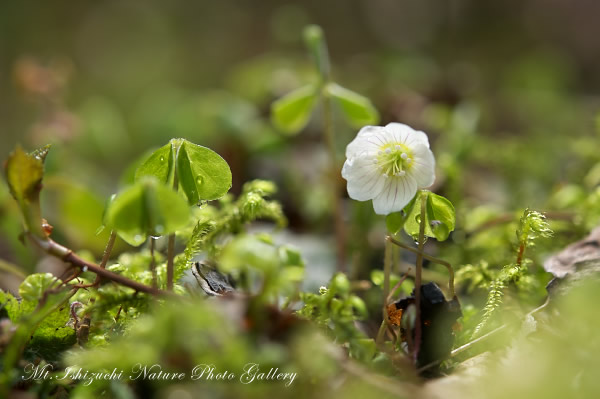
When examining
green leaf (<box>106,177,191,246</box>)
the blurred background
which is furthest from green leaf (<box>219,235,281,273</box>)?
the blurred background

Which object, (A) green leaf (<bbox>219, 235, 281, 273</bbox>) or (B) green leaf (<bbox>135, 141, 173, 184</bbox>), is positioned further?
(B) green leaf (<bbox>135, 141, 173, 184</bbox>)

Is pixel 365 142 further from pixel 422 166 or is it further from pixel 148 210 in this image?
pixel 148 210

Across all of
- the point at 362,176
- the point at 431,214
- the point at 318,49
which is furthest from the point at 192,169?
the point at 318,49

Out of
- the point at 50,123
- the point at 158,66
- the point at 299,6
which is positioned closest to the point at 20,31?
the point at 158,66

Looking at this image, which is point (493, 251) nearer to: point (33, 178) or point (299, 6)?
point (33, 178)

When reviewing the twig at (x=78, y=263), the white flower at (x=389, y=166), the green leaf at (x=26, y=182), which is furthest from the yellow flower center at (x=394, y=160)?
→ the green leaf at (x=26, y=182)

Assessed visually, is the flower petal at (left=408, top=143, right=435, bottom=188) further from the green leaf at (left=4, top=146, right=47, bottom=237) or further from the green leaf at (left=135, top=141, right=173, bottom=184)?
the green leaf at (left=4, top=146, right=47, bottom=237)
